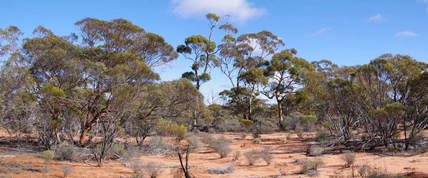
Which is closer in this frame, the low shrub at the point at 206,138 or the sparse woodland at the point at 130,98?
the sparse woodland at the point at 130,98

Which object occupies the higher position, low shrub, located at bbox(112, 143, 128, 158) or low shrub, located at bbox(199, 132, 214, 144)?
low shrub, located at bbox(199, 132, 214, 144)

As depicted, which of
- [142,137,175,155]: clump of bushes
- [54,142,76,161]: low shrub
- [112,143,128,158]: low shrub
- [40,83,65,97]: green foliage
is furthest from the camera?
[142,137,175,155]: clump of bushes

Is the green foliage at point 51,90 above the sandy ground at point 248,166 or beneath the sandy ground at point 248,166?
above

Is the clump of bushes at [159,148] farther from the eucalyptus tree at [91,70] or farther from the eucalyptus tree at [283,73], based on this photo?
the eucalyptus tree at [283,73]

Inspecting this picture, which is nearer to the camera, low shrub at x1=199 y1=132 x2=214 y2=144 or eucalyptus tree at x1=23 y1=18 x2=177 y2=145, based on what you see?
eucalyptus tree at x1=23 y1=18 x2=177 y2=145

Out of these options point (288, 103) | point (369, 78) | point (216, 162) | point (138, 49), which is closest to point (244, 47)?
point (288, 103)

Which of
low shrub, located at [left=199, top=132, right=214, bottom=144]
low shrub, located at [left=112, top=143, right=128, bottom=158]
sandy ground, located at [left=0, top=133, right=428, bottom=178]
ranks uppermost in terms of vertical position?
low shrub, located at [left=199, top=132, right=214, bottom=144]

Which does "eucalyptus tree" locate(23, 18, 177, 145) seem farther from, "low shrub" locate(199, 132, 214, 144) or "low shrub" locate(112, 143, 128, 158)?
"low shrub" locate(199, 132, 214, 144)

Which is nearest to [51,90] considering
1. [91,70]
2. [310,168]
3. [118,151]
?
[91,70]

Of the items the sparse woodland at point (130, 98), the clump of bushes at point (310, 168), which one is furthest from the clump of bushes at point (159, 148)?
the clump of bushes at point (310, 168)

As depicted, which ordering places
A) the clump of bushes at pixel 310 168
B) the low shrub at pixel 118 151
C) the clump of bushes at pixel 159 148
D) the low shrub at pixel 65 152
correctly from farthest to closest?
the clump of bushes at pixel 159 148 < the low shrub at pixel 118 151 < the low shrub at pixel 65 152 < the clump of bushes at pixel 310 168

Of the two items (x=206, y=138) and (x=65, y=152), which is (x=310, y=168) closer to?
(x=206, y=138)

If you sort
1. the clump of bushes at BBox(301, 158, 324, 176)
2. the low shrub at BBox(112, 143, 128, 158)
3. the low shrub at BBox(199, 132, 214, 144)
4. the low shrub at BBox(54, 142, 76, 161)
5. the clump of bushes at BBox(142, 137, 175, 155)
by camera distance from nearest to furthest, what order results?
1. the clump of bushes at BBox(301, 158, 324, 176)
2. the low shrub at BBox(54, 142, 76, 161)
3. the low shrub at BBox(112, 143, 128, 158)
4. the clump of bushes at BBox(142, 137, 175, 155)
5. the low shrub at BBox(199, 132, 214, 144)

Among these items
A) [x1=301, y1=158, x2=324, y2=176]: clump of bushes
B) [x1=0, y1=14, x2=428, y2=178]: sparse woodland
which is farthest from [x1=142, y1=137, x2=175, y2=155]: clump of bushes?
[x1=301, y1=158, x2=324, y2=176]: clump of bushes
